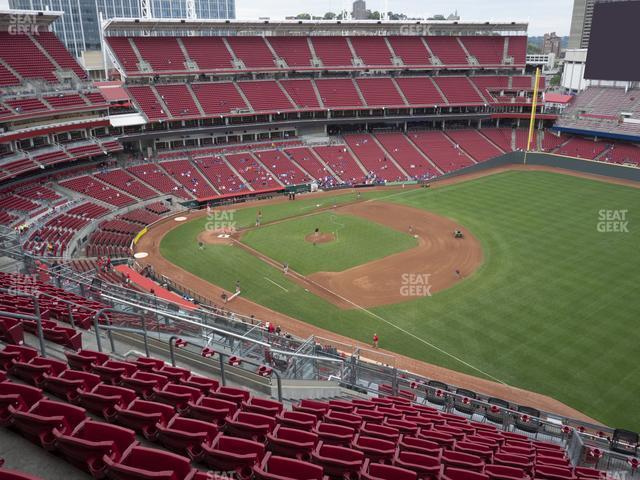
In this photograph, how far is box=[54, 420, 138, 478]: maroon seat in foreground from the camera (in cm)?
736

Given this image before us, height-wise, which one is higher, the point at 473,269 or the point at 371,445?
the point at 371,445

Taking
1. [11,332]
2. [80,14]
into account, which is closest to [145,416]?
[11,332]

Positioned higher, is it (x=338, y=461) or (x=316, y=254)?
(x=338, y=461)

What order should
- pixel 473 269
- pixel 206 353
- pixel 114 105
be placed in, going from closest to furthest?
pixel 206 353 → pixel 473 269 → pixel 114 105

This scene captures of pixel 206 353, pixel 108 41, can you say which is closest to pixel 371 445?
pixel 206 353

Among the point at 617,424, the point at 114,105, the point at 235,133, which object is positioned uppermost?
the point at 114,105

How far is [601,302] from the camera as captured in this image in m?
33.9

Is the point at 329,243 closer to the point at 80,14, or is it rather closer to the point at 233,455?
the point at 233,455

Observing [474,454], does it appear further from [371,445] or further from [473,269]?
[473,269]

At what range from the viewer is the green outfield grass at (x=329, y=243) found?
138ft

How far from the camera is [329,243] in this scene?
46.0 metres

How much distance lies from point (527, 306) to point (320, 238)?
19.9 meters

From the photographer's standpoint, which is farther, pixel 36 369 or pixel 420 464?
pixel 36 369

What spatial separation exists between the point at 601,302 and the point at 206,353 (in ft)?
98.2
